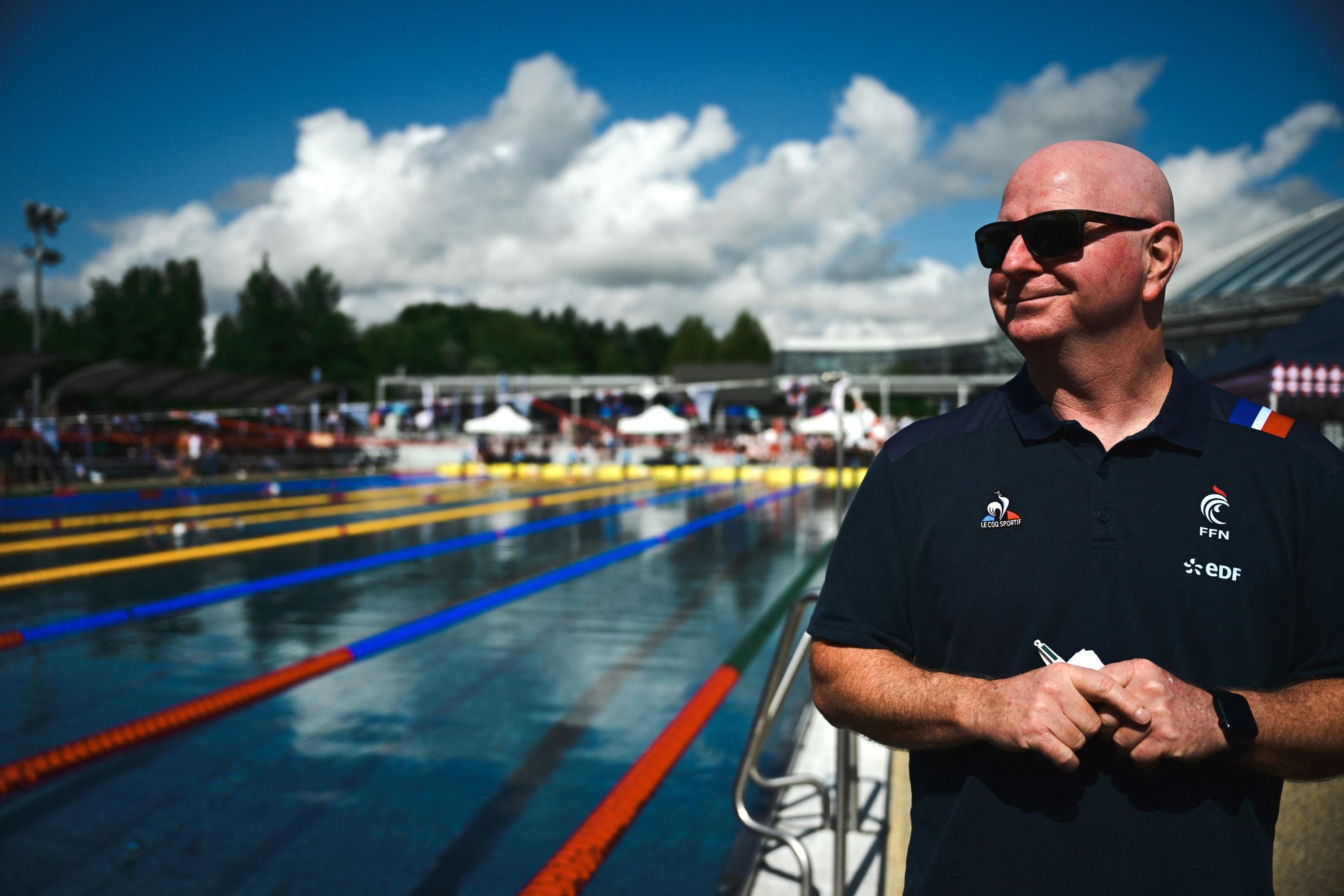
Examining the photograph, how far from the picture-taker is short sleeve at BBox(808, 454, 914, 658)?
139 centimetres

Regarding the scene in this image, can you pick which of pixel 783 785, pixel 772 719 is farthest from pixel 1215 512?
pixel 783 785

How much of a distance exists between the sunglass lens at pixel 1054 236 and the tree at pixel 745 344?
9344 cm

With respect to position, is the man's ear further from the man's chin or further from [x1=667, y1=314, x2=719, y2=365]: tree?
[x1=667, y1=314, x2=719, y2=365]: tree

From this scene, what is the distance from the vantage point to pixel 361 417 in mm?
33406

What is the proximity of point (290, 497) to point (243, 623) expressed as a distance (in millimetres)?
13723

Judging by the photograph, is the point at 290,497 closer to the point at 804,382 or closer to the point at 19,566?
the point at 19,566

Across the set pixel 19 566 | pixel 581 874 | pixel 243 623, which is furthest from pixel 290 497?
pixel 581 874

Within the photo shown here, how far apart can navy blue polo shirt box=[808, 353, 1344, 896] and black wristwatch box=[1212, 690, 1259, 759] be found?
7 cm

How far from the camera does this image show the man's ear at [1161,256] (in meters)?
1.36

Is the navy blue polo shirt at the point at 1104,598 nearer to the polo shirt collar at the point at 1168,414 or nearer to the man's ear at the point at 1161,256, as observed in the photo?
the polo shirt collar at the point at 1168,414

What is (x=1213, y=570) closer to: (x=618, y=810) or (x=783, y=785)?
(x=783, y=785)

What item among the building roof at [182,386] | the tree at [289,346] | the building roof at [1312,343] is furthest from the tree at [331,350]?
the building roof at [1312,343]

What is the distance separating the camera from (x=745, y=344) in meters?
96.1

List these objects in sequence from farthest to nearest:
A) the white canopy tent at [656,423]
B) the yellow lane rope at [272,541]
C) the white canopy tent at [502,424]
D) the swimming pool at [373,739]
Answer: the white canopy tent at [502,424] < the white canopy tent at [656,423] < the yellow lane rope at [272,541] < the swimming pool at [373,739]
